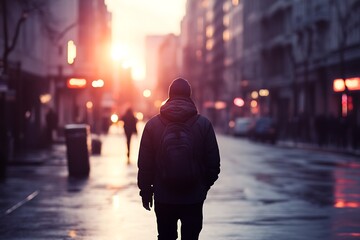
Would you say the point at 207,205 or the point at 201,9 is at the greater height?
the point at 201,9

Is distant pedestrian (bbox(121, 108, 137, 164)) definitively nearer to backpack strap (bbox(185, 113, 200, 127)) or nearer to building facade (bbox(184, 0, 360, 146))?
building facade (bbox(184, 0, 360, 146))

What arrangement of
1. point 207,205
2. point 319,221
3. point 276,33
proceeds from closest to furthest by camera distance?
point 319,221 → point 207,205 → point 276,33

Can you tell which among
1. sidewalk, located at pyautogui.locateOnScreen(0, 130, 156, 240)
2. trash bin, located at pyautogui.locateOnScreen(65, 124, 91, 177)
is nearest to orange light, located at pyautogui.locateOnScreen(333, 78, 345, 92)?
sidewalk, located at pyautogui.locateOnScreen(0, 130, 156, 240)

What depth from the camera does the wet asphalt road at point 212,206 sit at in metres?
13.1

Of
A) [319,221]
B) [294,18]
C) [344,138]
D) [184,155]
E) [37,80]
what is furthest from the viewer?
[294,18]

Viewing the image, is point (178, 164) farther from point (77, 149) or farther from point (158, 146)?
point (77, 149)

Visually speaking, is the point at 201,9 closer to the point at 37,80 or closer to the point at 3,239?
the point at 37,80

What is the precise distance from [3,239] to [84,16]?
79.1 metres

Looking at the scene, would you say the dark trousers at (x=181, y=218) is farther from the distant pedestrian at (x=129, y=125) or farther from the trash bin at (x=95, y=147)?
the trash bin at (x=95, y=147)

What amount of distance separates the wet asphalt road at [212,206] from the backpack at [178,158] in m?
4.66

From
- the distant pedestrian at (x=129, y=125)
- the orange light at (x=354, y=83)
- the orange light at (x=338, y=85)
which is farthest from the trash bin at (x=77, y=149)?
the orange light at (x=338, y=85)

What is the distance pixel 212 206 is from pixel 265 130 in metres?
45.3

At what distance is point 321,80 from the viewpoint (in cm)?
6719

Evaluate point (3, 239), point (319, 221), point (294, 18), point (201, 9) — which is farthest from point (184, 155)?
point (201, 9)
